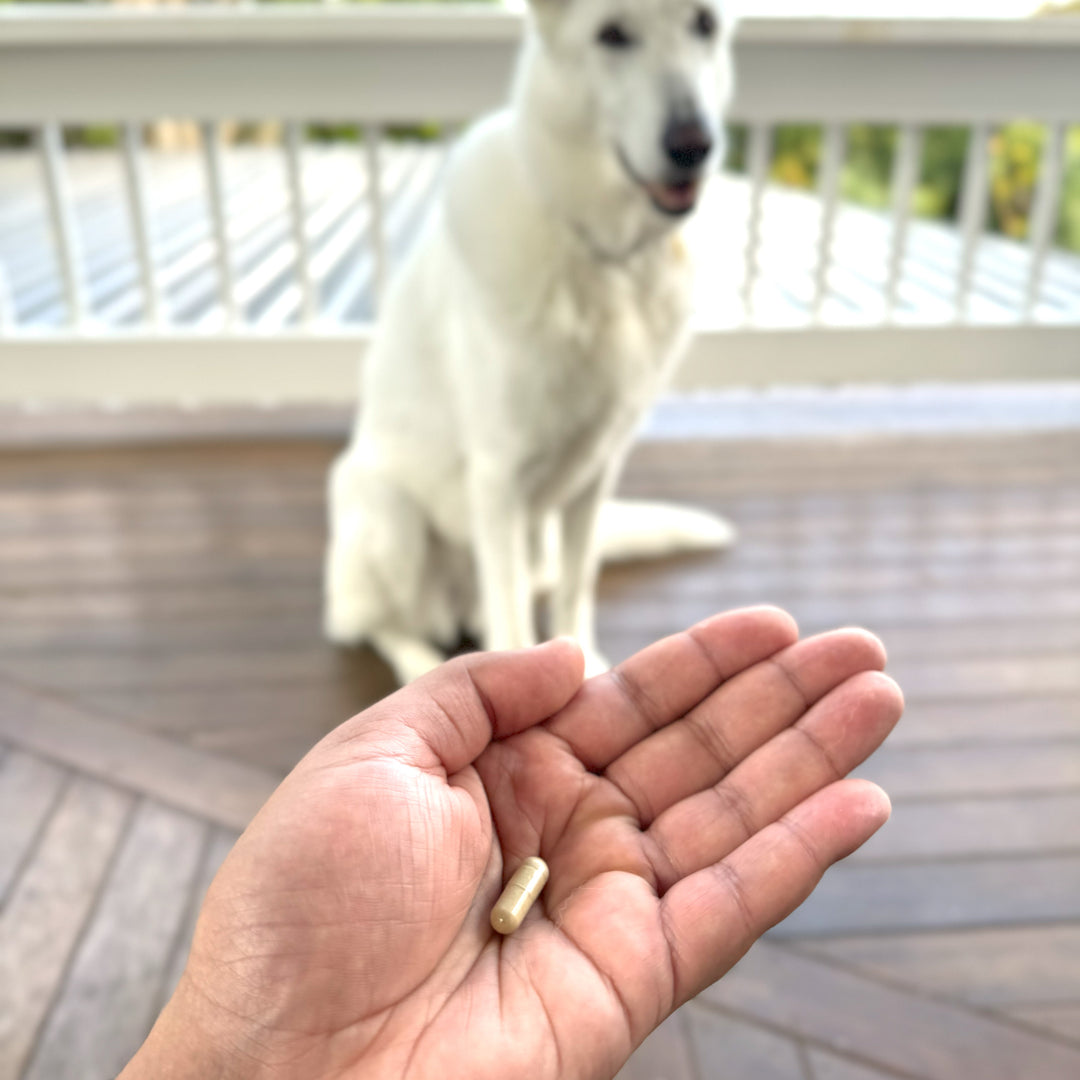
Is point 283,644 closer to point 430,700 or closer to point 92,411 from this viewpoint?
point 430,700

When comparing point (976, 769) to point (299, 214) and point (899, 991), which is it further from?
point (299, 214)

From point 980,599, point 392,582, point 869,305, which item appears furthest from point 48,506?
point 869,305

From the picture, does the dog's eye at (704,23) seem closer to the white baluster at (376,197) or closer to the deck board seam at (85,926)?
the deck board seam at (85,926)

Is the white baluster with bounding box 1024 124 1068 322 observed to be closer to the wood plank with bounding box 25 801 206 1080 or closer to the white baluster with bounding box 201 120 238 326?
the white baluster with bounding box 201 120 238 326

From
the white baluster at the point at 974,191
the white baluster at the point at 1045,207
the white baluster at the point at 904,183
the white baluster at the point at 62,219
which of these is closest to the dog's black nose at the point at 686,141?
the white baluster at the point at 904,183

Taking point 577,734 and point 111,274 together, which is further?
point 111,274

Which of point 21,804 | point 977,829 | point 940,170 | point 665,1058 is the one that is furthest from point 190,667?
point 940,170

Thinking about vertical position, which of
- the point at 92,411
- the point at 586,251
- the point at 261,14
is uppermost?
the point at 261,14
